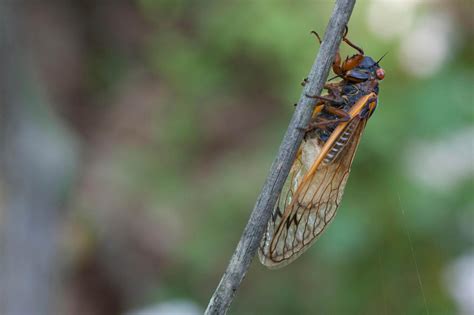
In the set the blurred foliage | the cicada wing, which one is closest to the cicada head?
the cicada wing

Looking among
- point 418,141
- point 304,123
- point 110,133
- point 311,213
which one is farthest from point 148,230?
point 304,123

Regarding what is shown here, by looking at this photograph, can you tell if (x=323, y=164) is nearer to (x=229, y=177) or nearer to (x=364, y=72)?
(x=364, y=72)

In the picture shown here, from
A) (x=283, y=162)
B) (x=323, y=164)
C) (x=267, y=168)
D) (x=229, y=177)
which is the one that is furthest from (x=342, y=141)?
(x=229, y=177)

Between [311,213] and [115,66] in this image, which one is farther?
[115,66]

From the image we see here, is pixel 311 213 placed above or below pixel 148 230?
below

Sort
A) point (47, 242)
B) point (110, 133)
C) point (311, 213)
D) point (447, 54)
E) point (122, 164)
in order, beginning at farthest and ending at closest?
1. point (110, 133)
2. point (122, 164)
3. point (447, 54)
4. point (47, 242)
5. point (311, 213)

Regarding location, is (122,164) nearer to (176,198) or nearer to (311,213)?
(176,198)

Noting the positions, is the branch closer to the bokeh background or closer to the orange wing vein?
the orange wing vein
